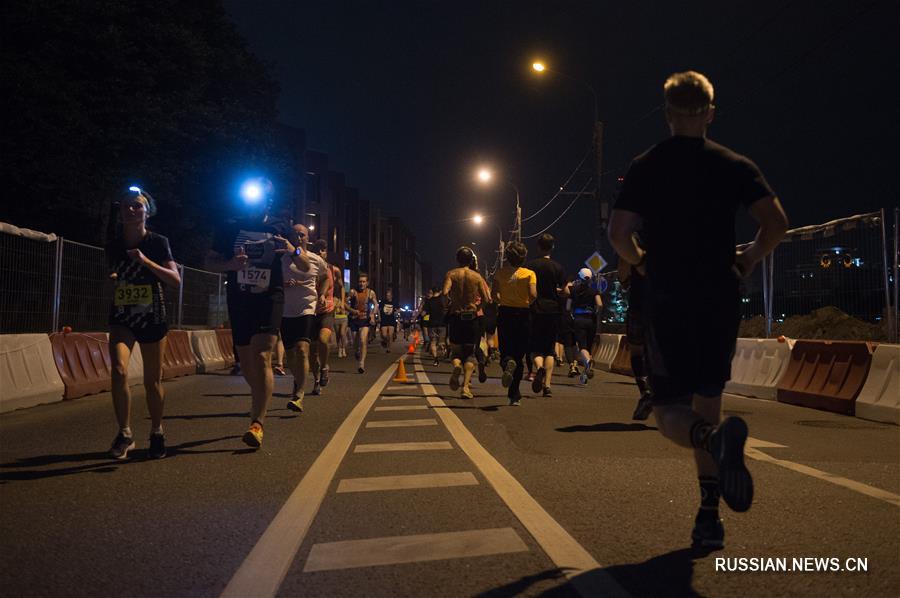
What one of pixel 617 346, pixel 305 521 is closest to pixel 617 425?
pixel 305 521

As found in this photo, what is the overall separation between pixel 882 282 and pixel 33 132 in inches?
881

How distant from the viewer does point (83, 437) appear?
7578mm

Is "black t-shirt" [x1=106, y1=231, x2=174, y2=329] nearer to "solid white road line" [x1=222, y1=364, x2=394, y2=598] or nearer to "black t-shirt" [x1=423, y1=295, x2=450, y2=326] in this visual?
"solid white road line" [x1=222, y1=364, x2=394, y2=598]

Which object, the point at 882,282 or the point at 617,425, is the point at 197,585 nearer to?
the point at 617,425

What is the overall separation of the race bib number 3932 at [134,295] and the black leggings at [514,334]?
16.9 feet

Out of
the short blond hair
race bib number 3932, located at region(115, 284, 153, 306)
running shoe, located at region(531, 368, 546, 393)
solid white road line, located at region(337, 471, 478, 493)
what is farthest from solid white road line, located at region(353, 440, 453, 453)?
running shoe, located at region(531, 368, 546, 393)

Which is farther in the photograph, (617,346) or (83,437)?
(617,346)

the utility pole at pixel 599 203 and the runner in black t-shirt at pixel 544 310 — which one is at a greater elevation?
the utility pole at pixel 599 203

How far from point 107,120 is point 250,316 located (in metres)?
22.5

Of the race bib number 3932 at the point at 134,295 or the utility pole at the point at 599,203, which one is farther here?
the utility pole at the point at 599,203

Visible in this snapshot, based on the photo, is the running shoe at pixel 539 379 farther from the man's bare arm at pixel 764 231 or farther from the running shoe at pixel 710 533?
the man's bare arm at pixel 764 231

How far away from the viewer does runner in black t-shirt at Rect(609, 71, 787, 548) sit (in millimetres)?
3500

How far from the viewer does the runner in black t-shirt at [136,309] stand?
6305 mm

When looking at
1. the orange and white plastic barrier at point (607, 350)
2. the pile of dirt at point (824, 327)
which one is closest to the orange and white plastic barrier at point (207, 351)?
the orange and white plastic barrier at point (607, 350)
